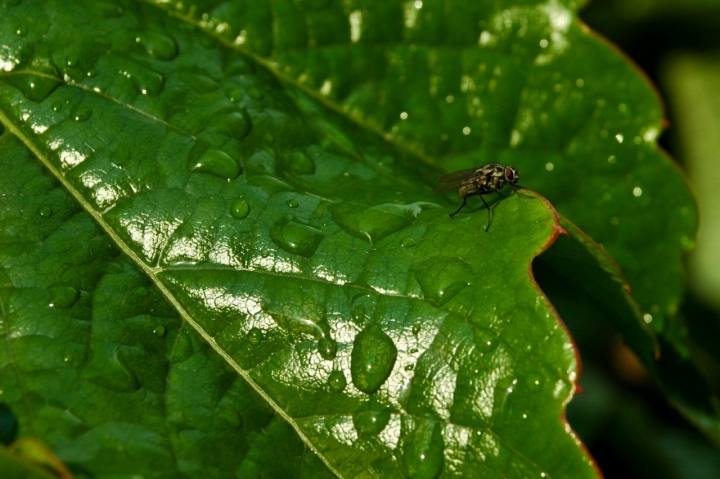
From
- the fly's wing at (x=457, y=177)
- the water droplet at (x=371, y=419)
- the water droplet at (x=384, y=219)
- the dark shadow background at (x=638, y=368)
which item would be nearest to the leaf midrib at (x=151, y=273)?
the water droplet at (x=371, y=419)

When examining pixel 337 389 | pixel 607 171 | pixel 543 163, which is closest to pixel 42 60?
pixel 337 389

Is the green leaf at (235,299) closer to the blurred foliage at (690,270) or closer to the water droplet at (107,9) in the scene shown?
the water droplet at (107,9)

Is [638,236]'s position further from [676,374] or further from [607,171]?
[676,374]

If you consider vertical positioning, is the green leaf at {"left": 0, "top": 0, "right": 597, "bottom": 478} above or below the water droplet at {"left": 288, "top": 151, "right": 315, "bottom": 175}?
below

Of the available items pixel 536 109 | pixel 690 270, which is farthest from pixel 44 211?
pixel 690 270

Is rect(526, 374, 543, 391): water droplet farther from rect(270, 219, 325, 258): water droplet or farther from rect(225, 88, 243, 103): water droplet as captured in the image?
rect(225, 88, 243, 103): water droplet

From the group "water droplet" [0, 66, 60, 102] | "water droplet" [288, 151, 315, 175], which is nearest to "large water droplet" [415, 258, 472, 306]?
"water droplet" [288, 151, 315, 175]

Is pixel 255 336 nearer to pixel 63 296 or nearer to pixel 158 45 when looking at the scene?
pixel 63 296
